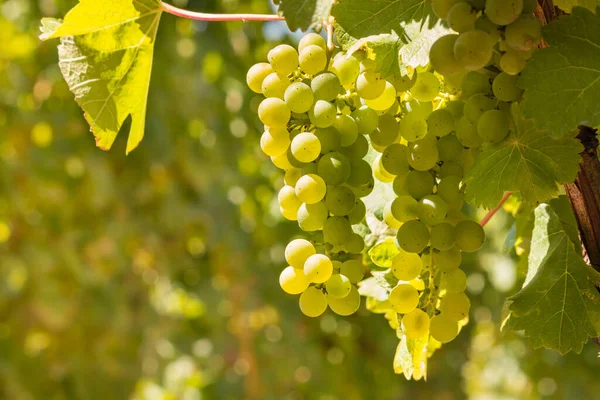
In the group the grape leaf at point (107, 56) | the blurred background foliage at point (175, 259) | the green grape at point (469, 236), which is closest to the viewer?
the green grape at point (469, 236)

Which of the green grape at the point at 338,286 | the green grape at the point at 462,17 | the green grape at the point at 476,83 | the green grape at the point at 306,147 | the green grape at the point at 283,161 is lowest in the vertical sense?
the green grape at the point at 338,286

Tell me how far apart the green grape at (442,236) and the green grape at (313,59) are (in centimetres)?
13

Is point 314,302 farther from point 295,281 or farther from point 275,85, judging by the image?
point 275,85

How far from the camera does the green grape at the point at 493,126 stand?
429 millimetres

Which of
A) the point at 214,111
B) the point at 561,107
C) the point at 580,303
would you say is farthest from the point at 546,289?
the point at 214,111

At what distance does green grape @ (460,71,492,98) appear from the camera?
443mm

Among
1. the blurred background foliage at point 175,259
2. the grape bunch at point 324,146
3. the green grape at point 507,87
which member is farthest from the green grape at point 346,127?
the blurred background foliage at point 175,259

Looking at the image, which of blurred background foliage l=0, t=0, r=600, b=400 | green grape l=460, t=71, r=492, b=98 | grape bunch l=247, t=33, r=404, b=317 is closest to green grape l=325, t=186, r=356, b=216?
grape bunch l=247, t=33, r=404, b=317

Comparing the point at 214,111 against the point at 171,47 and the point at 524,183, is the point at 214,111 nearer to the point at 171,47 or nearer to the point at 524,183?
the point at 171,47

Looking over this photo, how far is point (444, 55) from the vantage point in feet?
1.29

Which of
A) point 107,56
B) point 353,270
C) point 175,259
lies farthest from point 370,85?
point 175,259

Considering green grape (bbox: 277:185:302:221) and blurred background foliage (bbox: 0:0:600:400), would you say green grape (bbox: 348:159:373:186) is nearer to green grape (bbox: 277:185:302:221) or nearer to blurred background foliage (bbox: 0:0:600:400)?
green grape (bbox: 277:185:302:221)

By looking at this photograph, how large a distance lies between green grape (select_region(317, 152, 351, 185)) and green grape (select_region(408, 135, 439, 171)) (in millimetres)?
43

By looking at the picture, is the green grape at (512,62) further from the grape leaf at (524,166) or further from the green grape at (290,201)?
the green grape at (290,201)
